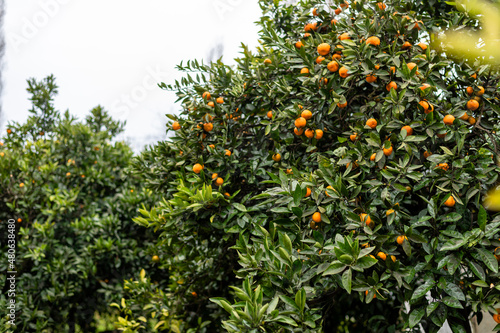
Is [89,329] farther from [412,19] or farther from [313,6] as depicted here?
[412,19]

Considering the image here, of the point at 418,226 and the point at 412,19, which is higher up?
the point at 412,19

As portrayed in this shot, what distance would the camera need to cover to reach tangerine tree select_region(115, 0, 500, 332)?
1.60 m

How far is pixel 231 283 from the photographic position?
3434 millimetres

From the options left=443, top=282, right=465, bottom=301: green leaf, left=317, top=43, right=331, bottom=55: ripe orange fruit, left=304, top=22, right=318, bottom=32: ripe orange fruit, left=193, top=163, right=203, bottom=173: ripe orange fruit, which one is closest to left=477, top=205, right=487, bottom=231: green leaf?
→ left=443, top=282, right=465, bottom=301: green leaf

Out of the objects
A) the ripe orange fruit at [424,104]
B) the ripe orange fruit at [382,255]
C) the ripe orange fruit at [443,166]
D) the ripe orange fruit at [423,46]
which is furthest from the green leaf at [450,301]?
the ripe orange fruit at [423,46]

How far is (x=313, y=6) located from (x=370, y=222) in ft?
5.80

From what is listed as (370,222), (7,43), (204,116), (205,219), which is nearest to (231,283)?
(205,219)

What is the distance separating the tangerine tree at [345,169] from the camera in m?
1.60

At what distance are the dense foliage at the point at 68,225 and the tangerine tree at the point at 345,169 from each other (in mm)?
1904

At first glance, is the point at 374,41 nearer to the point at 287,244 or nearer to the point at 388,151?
the point at 388,151

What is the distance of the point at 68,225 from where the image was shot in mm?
4414

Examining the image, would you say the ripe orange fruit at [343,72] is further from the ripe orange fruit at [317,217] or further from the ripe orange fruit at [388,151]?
the ripe orange fruit at [317,217]

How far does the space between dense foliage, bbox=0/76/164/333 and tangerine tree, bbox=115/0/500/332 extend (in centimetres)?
190

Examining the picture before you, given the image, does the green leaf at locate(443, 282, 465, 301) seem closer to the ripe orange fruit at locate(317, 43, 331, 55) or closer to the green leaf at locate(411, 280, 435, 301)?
the green leaf at locate(411, 280, 435, 301)
